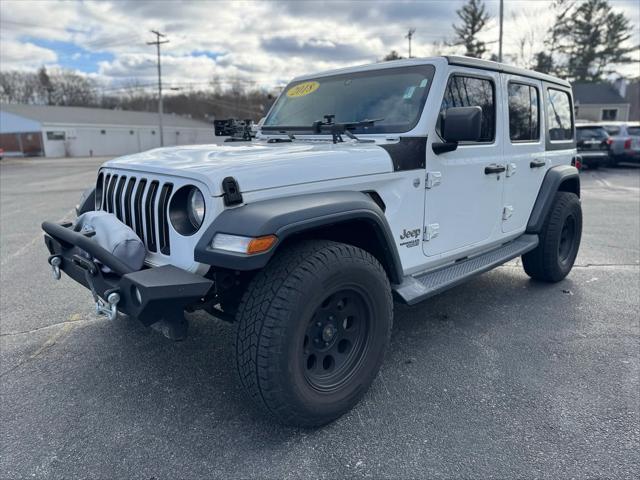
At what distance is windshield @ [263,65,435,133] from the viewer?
3270 mm

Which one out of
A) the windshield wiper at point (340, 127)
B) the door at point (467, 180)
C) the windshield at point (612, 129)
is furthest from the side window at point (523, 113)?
the windshield at point (612, 129)

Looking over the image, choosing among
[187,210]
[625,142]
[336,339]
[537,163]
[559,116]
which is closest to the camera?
[187,210]

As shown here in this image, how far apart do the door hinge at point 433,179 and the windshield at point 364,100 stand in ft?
1.13

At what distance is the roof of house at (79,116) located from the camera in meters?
44.7

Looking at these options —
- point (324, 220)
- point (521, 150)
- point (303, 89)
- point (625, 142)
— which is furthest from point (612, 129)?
point (324, 220)

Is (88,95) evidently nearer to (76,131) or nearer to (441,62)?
(76,131)

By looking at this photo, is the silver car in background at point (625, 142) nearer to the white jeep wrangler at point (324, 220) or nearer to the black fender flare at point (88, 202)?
the white jeep wrangler at point (324, 220)

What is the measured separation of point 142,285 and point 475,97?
112 inches

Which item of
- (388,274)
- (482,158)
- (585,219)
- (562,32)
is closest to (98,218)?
(388,274)

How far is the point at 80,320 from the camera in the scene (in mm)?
3998

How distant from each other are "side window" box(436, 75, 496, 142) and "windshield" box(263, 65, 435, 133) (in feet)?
0.63

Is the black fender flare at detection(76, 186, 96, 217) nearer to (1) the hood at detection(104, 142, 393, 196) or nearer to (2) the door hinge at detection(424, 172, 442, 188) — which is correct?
(1) the hood at detection(104, 142, 393, 196)

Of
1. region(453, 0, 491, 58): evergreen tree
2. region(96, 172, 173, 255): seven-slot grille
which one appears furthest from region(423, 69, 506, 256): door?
region(453, 0, 491, 58): evergreen tree

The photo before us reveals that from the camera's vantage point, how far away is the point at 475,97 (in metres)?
3.67
